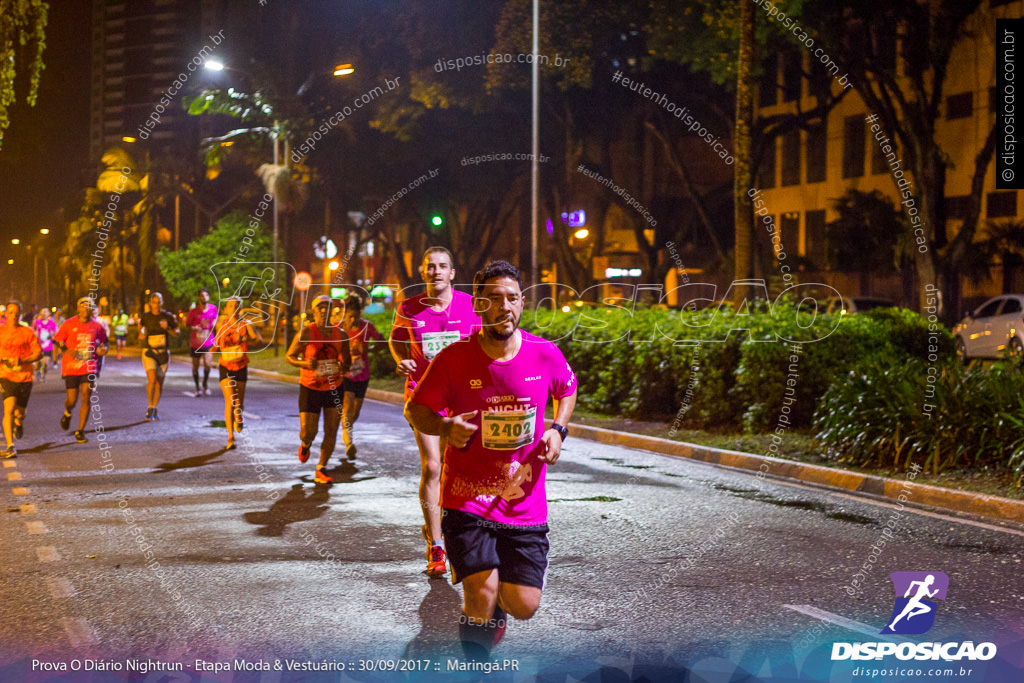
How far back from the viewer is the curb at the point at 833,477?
905 centimetres

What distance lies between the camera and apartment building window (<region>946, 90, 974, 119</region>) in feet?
121

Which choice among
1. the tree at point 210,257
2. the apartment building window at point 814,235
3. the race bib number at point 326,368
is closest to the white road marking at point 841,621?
the race bib number at point 326,368

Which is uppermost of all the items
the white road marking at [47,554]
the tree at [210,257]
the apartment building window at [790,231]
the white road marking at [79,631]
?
the apartment building window at [790,231]

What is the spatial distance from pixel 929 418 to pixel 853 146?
33637mm

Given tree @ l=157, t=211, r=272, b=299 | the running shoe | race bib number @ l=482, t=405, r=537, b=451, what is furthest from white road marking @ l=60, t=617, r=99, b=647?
tree @ l=157, t=211, r=272, b=299

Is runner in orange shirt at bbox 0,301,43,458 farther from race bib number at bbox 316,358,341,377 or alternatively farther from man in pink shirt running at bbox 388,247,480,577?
man in pink shirt running at bbox 388,247,480,577

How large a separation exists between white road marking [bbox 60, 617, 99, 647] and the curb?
6.88m

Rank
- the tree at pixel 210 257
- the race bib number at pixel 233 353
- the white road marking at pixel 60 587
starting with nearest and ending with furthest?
the white road marking at pixel 60 587 → the race bib number at pixel 233 353 → the tree at pixel 210 257

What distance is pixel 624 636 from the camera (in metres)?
5.41

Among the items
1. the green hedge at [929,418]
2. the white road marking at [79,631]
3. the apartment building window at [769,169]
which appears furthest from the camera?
the apartment building window at [769,169]

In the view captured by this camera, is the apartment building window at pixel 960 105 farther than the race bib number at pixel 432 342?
Yes

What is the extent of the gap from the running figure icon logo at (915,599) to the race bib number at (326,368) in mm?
5774

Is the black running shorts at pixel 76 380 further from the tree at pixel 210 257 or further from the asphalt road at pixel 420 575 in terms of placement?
the tree at pixel 210 257

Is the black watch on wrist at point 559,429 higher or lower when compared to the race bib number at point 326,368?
higher
